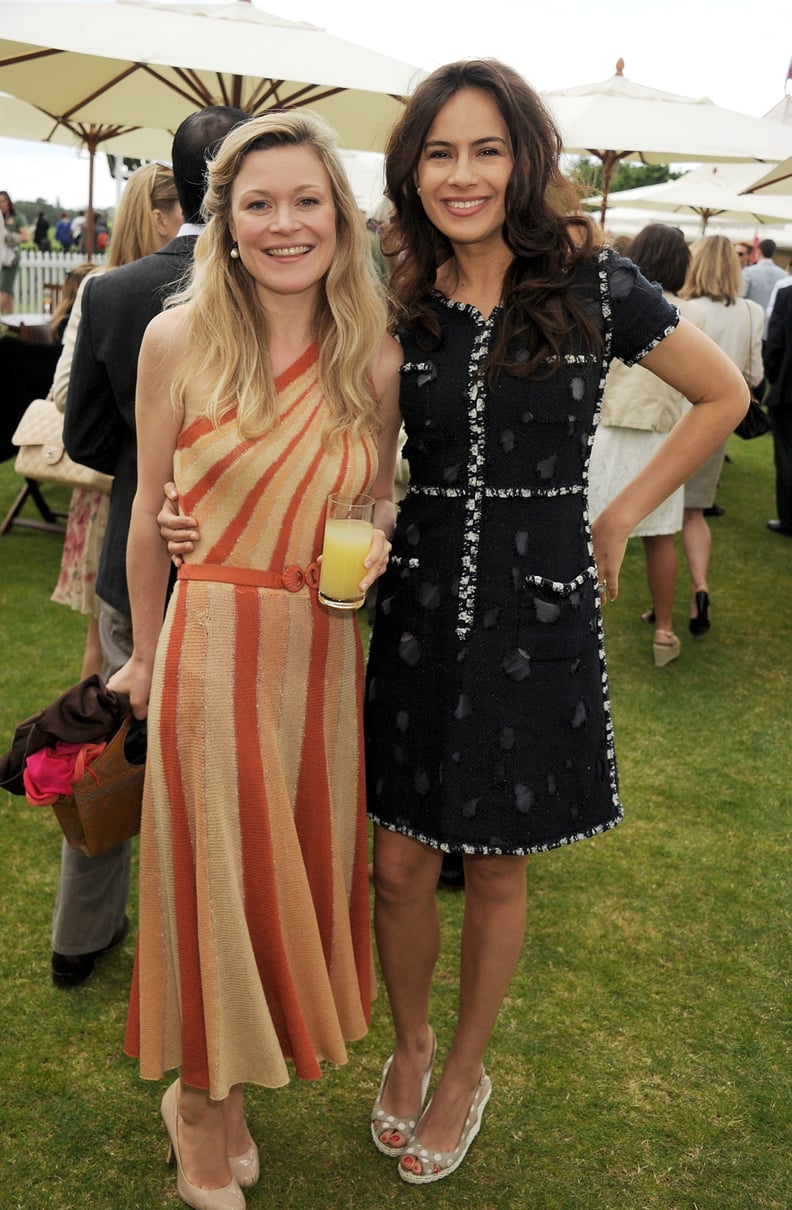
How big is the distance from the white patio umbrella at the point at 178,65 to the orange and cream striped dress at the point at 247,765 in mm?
3819

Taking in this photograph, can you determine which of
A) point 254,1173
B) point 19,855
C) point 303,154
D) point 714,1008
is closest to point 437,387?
point 303,154

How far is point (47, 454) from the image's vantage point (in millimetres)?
4305

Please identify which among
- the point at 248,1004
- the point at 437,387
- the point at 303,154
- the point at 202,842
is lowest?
the point at 248,1004

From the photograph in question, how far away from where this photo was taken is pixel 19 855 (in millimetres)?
3520

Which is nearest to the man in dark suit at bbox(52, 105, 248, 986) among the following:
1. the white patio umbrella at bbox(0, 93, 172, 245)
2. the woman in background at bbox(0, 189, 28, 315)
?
the white patio umbrella at bbox(0, 93, 172, 245)

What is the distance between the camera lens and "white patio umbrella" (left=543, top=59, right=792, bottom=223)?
267 inches

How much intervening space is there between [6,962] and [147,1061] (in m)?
1.03

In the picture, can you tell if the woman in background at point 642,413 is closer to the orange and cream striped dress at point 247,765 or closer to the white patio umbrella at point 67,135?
the orange and cream striped dress at point 247,765

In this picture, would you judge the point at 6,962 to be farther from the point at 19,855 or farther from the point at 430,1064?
the point at 430,1064

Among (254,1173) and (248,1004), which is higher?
(248,1004)

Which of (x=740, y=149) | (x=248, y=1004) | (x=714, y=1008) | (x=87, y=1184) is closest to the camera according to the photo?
(x=248, y=1004)

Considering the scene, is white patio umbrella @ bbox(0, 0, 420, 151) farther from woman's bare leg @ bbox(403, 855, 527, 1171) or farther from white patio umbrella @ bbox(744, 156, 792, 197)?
woman's bare leg @ bbox(403, 855, 527, 1171)

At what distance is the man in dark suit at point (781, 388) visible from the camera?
25.6 ft

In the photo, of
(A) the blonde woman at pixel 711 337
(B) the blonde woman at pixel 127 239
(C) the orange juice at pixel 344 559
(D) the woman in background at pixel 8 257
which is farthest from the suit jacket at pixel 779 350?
(D) the woman in background at pixel 8 257
